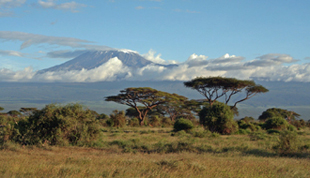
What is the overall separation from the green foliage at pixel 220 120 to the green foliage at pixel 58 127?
39.0 ft

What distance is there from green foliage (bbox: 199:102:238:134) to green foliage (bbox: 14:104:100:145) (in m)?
11.9

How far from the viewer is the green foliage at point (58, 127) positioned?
1525 cm

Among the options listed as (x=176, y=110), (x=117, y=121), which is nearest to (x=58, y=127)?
(x=117, y=121)

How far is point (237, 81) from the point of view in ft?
143

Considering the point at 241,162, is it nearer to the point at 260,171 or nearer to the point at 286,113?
the point at 260,171

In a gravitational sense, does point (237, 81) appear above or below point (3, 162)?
above

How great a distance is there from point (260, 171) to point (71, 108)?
1059 centimetres

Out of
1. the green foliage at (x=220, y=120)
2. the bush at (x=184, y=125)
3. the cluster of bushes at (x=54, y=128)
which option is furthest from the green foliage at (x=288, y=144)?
the bush at (x=184, y=125)

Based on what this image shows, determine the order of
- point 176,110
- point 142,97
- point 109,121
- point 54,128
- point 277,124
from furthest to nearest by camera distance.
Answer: point 176,110 < point 142,97 < point 109,121 < point 277,124 < point 54,128

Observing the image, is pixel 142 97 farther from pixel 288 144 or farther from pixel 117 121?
pixel 288 144

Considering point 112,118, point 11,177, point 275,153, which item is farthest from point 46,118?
point 112,118

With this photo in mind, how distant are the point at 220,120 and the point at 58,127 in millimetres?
14211

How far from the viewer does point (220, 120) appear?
25375mm

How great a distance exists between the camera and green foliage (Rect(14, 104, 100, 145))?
1525 cm
